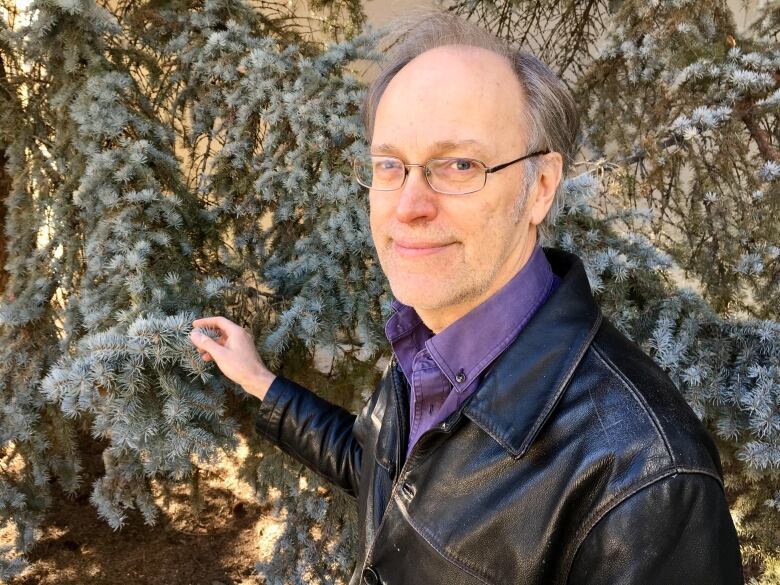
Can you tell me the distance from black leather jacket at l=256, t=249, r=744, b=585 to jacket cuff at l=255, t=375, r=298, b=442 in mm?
639

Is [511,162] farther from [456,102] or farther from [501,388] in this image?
[501,388]

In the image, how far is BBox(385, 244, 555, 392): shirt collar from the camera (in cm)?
123

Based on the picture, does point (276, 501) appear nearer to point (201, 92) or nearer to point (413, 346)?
point (413, 346)

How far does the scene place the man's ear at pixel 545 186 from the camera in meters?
1.37

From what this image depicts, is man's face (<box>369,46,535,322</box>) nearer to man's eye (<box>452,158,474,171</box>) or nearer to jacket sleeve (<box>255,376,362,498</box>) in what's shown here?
man's eye (<box>452,158,474,171</box>)

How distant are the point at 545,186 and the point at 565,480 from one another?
2.26 feet

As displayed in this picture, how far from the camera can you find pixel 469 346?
1.24m

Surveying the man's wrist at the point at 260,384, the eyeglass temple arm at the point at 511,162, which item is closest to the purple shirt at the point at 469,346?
the eyeglass temple arm at the point at 511,162

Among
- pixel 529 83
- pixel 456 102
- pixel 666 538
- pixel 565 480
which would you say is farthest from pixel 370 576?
pixel 529 83

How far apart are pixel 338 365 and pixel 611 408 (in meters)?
1.45

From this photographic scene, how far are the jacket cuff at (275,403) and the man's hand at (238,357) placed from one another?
2 centimetres

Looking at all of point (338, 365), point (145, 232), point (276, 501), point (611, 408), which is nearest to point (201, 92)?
point (145, 232)

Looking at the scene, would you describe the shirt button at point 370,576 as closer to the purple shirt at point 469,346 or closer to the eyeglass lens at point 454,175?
the purple shirt at point 469,346

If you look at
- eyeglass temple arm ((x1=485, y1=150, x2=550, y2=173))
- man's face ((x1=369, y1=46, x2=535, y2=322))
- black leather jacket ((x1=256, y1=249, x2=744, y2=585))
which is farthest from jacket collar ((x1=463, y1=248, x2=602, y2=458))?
eyeglass temple arm ((x1=485, y1=150, x2=550, y2=173))
